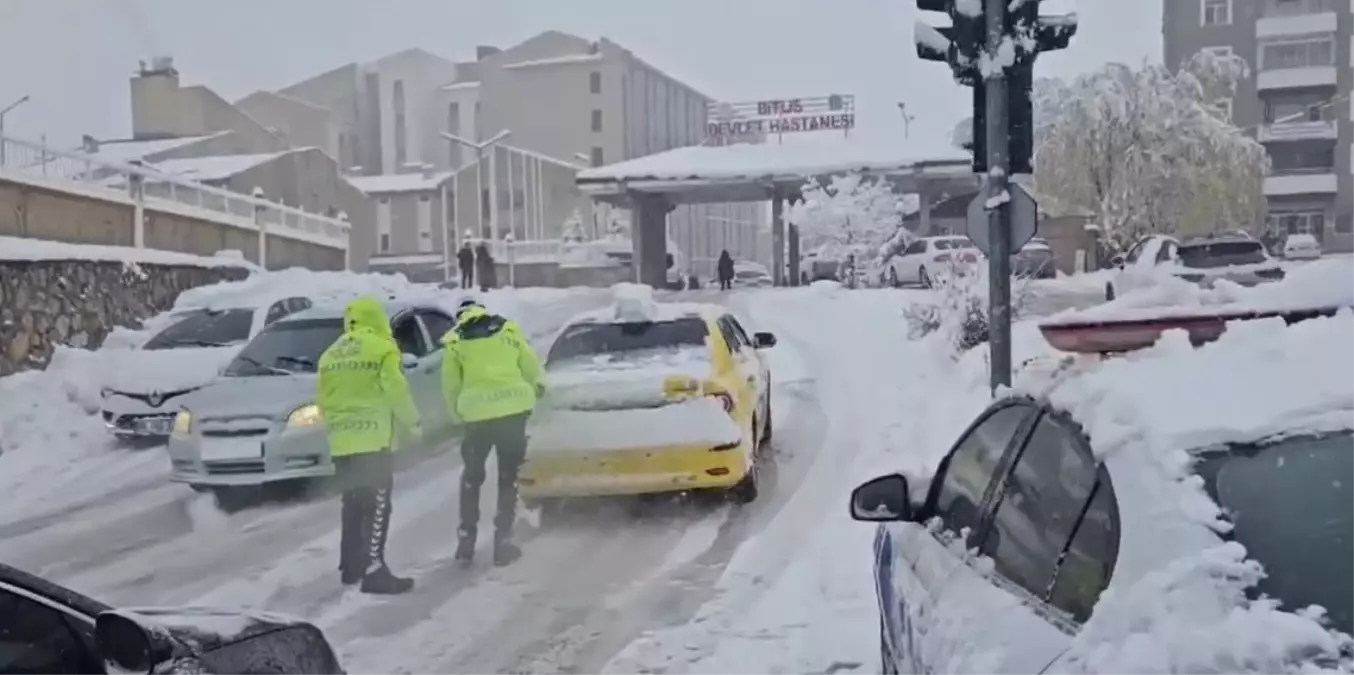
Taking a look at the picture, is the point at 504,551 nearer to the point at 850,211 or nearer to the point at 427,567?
the point at 427,567

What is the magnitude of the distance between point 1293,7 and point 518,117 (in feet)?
31.1

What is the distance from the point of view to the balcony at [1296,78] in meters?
12.5

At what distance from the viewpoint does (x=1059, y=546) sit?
8.74 feet

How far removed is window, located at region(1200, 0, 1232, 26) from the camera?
13914 millimetres

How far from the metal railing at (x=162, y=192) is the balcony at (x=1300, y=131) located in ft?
37.4

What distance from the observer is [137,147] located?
16500mm

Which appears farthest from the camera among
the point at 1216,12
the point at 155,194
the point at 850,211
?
the point at 850,211

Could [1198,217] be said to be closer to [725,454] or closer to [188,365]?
[725,454]

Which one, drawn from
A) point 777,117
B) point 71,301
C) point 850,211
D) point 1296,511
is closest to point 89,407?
point 71,301

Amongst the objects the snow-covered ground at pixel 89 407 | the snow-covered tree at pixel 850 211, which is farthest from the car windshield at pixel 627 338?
the snow-covered tree at pixel 850 211

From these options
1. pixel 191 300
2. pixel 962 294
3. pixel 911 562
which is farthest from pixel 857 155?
pixel 911 562

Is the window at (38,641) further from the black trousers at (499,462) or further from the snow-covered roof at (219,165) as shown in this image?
the snow-covered roof at (219,165)

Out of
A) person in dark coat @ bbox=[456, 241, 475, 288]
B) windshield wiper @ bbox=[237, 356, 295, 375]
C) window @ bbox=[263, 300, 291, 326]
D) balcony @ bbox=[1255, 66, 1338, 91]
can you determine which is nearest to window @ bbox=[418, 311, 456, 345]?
windshield wiper @ bbox=[237, 356, 295, 375]

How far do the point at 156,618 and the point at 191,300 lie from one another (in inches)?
531
